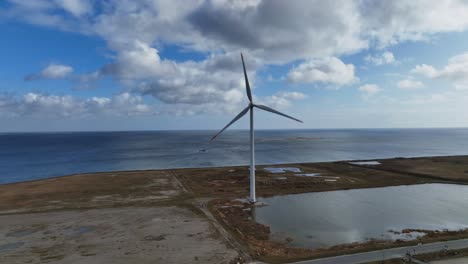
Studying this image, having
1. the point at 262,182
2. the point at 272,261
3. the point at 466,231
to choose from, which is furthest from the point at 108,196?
the point at 466,231

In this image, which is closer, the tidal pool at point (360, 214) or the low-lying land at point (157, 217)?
the low-lying land at point (157, 217)

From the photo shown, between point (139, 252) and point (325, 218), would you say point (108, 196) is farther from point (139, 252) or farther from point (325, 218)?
point (325, 218)

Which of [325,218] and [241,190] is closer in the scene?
[325,218]

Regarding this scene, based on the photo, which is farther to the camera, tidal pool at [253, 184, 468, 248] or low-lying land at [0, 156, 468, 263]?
tidal pool at [253, 184, 468, 248]
